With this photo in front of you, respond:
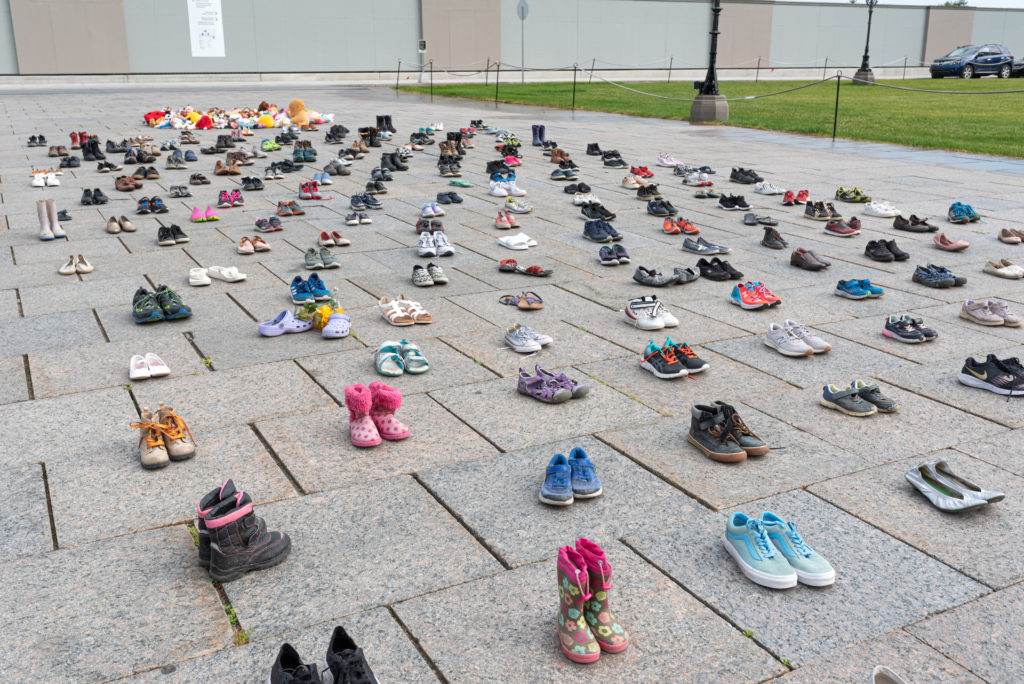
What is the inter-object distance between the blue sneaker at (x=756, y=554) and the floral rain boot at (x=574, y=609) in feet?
2.57

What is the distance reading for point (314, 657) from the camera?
2941 mm

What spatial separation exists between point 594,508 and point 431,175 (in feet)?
33.7

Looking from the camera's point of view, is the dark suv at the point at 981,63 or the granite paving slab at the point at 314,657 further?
the dark suv at the point at 981,63

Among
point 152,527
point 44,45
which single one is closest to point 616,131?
Answer: point 152,527

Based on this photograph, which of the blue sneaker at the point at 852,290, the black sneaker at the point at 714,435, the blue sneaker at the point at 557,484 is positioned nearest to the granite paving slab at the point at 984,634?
the black sneaker at the point at 714,435

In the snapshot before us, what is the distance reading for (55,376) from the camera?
5469mm

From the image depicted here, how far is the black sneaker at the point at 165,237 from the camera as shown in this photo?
29.4 ft

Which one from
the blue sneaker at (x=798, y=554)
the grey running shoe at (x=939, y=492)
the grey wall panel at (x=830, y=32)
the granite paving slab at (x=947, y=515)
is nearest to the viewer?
the blue sneaker at (x=798, y=554)

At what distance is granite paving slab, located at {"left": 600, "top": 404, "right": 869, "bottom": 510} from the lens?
13.6 ft

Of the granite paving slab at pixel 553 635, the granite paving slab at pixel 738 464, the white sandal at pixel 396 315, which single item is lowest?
the granite paving slab at pixel 553 635

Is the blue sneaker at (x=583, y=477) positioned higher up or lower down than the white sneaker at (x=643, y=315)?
lower down

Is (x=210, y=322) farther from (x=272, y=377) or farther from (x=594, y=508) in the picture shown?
(x=594, y=508)

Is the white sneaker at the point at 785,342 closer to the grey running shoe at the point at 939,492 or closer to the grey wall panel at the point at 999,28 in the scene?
the grey running shoe at the point at 939,492

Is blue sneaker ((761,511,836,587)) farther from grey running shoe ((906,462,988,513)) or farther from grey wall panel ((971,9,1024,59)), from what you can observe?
grey wall panel ((971,9,1024,59))
